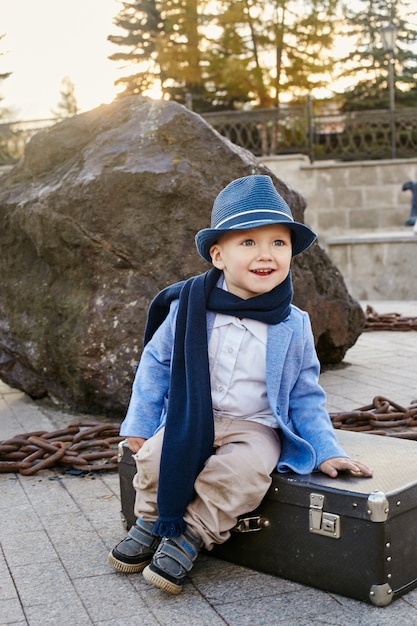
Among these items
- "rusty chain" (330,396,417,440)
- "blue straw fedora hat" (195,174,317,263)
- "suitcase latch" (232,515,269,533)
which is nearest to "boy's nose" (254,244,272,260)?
"blue straw fedora hat" (195,174,317,263)

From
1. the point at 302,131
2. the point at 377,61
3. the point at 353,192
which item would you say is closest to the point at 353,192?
the point at 353,192

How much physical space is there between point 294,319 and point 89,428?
1978mm

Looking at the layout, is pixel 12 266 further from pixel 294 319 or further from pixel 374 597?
pixel 374 597

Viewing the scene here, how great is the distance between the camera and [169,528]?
296cm

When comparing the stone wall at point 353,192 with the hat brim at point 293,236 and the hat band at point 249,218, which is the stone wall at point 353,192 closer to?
the hat brim at point 293,236

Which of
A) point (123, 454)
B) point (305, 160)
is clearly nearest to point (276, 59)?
point (305, 160)

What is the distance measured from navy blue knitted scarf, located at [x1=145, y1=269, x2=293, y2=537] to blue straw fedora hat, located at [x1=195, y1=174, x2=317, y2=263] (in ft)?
0.57

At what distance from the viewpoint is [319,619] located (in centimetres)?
268

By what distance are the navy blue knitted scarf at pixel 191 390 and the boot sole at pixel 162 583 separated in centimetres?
13

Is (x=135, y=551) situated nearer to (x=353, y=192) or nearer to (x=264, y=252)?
(x=264, y=252)

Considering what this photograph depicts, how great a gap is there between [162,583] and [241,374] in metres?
0.75

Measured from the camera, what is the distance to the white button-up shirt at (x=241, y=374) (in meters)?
3.15

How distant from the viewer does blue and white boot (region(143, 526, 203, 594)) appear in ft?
9.48

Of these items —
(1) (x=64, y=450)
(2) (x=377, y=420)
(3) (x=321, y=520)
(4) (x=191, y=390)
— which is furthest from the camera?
(2) (x=377, y=420)
